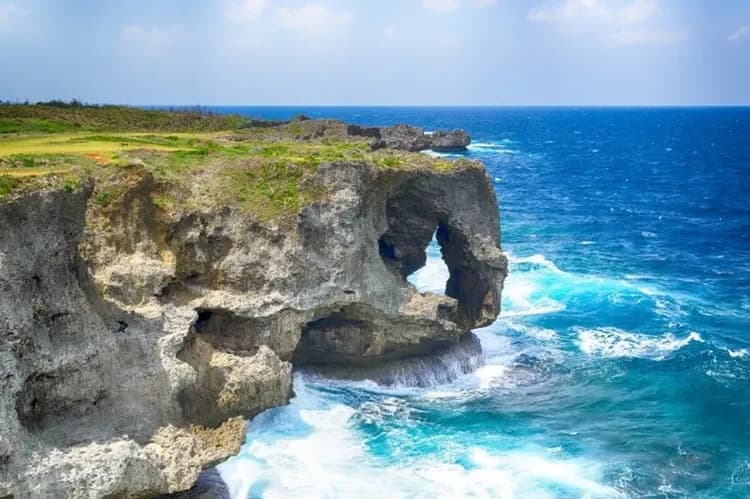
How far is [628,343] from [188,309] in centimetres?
2608

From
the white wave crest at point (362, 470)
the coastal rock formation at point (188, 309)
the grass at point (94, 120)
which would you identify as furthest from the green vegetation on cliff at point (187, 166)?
the white wave crest at point (362, 470)

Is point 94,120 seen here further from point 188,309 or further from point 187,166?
point 188,309

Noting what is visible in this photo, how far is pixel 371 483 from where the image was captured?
1008 inches

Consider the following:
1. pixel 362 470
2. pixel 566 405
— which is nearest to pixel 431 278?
pixel 566 405

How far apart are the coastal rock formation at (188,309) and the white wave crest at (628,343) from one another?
7708 mm

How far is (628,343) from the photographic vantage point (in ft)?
135

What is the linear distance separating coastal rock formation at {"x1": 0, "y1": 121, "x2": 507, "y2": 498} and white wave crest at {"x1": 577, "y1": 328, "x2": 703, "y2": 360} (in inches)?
303

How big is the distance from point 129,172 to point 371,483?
47.0 feet

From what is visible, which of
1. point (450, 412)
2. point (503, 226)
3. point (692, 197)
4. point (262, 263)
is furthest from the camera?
point (692, 197)

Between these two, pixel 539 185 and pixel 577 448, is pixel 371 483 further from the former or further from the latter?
pixel 539 185

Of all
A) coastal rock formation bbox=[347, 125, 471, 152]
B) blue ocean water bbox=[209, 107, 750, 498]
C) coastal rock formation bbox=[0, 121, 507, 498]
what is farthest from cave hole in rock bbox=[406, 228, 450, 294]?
coastal rock formation bbox=[347, 125, 471, 152]

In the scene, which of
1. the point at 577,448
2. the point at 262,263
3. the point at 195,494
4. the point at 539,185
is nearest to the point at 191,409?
the point at 195,494

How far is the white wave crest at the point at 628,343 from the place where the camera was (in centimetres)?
3941

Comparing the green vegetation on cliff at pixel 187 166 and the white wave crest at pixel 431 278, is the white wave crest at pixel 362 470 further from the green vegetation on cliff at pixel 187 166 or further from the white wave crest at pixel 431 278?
the white wave crest at pixel 431 278
